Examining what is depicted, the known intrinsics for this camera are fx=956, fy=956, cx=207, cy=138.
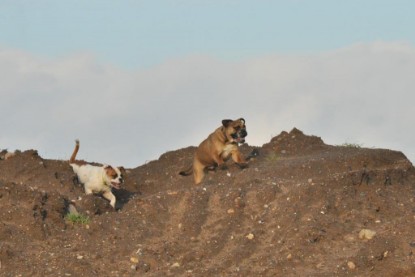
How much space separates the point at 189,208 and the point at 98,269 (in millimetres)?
2531

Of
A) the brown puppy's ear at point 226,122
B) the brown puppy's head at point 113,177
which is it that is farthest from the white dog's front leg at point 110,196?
the brown puppy's ear at point 226,122

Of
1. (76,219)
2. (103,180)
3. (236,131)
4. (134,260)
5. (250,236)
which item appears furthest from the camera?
(236,131)

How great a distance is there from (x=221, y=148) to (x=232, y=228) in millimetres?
4570

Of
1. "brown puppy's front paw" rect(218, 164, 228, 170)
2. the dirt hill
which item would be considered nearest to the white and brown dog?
the dirt hill

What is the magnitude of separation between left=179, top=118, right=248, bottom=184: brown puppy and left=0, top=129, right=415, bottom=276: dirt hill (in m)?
1.09

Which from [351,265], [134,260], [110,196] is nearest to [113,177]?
[110,196]

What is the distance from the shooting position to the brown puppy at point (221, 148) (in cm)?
1925

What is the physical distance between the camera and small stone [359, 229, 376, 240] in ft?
46.8

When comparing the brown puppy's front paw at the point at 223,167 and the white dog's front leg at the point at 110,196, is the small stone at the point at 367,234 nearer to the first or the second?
the white dog's front leg at the point at 110,196

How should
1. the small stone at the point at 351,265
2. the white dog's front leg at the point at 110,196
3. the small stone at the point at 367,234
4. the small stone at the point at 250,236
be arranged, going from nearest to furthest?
the small stone at the point at 351,265 → the small stone at the point at 367,234 → the small stone at the point at 250,236 → the white dog's front leg at the point at 110,196

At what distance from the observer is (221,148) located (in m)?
19.4

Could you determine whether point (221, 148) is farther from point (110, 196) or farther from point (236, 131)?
point (110, 196)

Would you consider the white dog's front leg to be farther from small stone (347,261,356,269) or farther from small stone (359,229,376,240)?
small stone (347,261,356,269)

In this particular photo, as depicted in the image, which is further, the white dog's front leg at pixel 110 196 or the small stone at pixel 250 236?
the white dog's front leg at pixel 110 196
